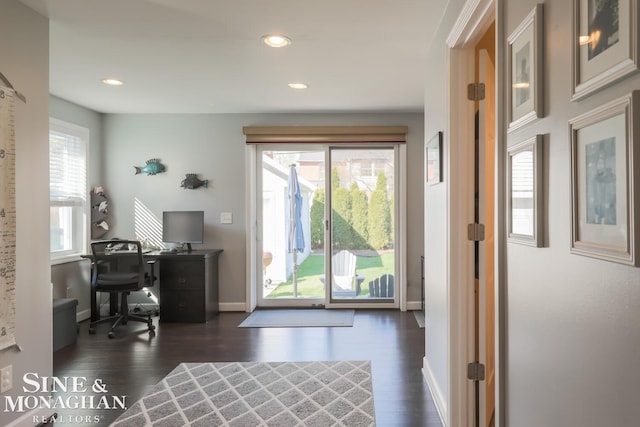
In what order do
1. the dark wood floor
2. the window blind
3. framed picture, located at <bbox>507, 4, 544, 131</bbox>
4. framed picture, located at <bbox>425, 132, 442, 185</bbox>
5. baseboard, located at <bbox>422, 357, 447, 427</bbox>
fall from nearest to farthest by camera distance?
framed picture, located at <bbox>507, 4, 544, 131</bbox>, baseboard, located at <bbox>422, 357, 447, 427</bbox>, framed picture, located at <bbox>425, 132, 442, 185</bbox>, the dark wood floor, the window blind

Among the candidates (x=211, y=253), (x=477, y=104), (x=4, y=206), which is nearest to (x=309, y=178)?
(x=211, y=253)

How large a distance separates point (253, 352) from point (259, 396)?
87 cm

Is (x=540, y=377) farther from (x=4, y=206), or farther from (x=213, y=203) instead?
(x=213, y=203)

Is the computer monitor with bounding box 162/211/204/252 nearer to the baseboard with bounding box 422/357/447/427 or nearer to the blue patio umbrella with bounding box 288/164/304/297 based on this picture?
the blue patio umbrella with bounding box 288/164/304/297

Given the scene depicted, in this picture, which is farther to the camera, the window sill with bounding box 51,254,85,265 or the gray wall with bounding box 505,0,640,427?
the window sill with bounding box 51,254,85,265

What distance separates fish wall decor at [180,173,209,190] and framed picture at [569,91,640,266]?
14.9 ft

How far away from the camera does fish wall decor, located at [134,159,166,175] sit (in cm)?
492

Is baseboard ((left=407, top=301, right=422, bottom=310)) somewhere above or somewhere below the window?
below

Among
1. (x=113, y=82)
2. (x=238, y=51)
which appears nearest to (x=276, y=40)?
(x=238, y=51)

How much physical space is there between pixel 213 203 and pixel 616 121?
4.63 meters

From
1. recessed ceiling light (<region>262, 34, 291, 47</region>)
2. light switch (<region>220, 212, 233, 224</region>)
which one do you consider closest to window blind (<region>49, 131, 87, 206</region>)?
light switch (<region>220, 212, 233, 224</region>)

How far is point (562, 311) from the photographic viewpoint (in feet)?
3.23

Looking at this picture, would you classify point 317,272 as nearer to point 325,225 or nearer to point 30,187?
point 325,225

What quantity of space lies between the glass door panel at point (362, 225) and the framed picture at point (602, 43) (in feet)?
13.5
